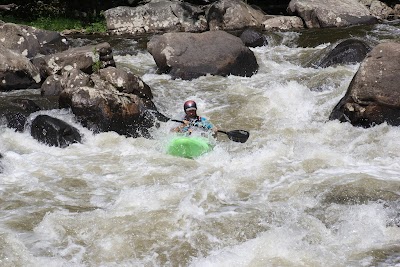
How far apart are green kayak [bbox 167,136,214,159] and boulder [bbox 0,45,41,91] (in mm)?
3933

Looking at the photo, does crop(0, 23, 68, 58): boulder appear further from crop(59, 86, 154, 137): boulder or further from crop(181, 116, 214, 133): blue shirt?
crop(181, 116, 214, 133): blue shirt

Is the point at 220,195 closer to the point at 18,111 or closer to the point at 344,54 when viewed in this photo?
the point at 18,111

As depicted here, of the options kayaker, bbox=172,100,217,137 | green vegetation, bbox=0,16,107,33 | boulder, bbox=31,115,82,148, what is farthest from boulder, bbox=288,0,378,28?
boulder, bbox=31,115,82,148

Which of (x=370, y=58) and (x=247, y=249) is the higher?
(x=370, y=58)

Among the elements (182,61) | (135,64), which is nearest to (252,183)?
(182,61)

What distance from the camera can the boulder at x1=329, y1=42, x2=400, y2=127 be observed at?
7508 mm

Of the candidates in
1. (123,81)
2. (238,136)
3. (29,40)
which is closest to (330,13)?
(29,40)

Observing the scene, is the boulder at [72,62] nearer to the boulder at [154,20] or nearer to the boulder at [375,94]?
the boulder at [375,94]

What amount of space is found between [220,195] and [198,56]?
539 cm

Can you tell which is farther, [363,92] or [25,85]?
[25,85]

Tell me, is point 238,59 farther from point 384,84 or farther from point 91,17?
point 91,17

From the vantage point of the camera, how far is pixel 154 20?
16688mm

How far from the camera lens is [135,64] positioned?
39.1 feet

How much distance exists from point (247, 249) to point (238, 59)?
6.66 metres
